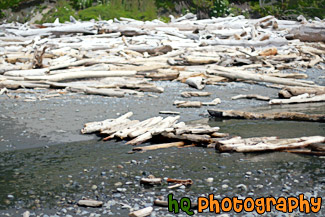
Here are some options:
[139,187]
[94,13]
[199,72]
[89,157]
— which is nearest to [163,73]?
[199,72]

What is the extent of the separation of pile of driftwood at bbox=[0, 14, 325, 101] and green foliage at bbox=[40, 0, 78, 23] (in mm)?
3498

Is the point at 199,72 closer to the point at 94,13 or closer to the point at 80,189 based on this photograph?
the point at 80,189

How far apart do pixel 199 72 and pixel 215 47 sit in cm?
423

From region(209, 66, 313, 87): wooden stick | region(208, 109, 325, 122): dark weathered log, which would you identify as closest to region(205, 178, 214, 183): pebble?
region(208, 109, 325, 122): dark weathered log

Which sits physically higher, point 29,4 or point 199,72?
point 29,4

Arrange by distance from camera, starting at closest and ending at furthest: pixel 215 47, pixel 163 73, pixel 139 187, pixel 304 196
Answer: pixel 304 196, pixel 139 187, pixel 163 73, pixel 215 47

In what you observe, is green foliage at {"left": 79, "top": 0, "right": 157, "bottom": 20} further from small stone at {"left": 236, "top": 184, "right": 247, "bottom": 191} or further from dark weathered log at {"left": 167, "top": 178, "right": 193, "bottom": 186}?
small stone at {"left": 236, "top": 184, "right": 247, "bottom": 191}

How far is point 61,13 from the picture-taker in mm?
26312

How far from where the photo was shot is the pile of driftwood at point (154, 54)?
13281mm

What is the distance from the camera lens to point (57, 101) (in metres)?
11.1

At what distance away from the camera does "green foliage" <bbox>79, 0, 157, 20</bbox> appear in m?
26.6

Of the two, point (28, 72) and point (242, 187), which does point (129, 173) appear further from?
point (28, 72)

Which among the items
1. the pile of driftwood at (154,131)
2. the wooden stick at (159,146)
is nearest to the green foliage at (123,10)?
the pile of driftwood at (154,131)

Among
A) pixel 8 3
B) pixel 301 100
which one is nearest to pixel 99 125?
pixel 301 100
